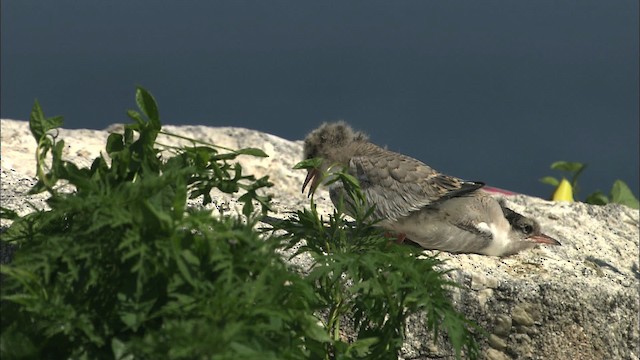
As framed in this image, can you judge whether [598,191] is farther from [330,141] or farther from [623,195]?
[330,141]

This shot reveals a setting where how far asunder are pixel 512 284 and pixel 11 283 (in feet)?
6.46

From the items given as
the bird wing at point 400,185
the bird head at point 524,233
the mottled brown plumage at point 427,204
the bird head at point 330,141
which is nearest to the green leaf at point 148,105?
the mottled brown plumage at point 427,204

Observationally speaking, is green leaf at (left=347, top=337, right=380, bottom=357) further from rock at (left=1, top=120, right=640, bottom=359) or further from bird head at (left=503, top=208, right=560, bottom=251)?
bird head at (left=503, top=208, right=560, bottom=251)

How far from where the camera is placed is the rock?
3527mm

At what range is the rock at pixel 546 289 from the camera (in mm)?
3527

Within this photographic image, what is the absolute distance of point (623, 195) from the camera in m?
5.62

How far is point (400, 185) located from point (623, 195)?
2316 mm

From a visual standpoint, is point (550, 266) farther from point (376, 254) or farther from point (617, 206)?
point (376, 254)

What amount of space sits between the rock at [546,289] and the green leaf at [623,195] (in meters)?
0.84

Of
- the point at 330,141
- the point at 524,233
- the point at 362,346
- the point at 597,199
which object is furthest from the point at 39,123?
the point at 597,199

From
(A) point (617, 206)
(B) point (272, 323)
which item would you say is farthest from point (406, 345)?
(A) point (617, 206)

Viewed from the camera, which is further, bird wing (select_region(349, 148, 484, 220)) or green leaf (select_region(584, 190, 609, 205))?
green leaf (select_region(584, 190, 609, 205))

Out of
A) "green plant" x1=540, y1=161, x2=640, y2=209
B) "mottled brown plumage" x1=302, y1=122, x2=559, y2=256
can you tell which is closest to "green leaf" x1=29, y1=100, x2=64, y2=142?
"mottled brown plumage" x1=302, y1=122, x2=559, y2=256

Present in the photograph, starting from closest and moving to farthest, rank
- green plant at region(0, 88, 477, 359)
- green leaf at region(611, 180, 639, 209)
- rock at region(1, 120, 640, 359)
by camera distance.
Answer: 1. green plant at region(0, 88, 477, 359)
2. rock at region(1, 120, 640, 359)
3. green leaf at region(611, 180, 639, 209)
